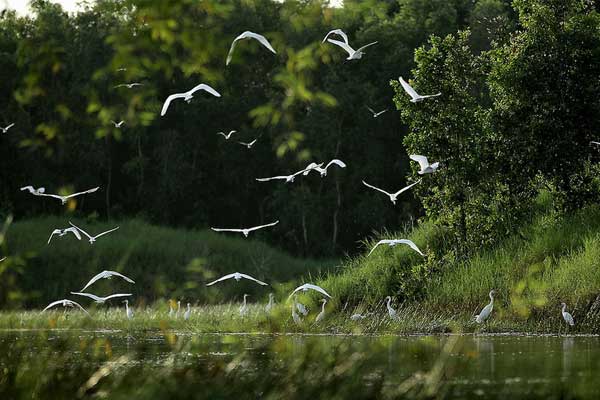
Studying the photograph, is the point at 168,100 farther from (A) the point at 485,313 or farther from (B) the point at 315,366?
(A) the point at 485,313

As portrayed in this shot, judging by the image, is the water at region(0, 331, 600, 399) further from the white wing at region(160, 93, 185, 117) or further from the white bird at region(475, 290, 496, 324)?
the white wing at region(160, 93, 185, 117)

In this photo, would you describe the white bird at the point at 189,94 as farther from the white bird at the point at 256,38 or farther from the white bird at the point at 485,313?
the white bird at the point at 485,313

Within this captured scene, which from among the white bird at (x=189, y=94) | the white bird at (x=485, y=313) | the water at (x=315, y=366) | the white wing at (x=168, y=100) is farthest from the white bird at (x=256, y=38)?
the white bird at (x=485, y=313)

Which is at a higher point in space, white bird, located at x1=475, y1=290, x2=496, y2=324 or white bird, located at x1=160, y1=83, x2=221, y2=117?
white bird, located at x1=160, y1=83, x2=221, y2=117

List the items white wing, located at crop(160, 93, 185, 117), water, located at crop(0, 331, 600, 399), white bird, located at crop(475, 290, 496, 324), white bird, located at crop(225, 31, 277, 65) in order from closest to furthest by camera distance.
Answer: white bird, located at crop(225, 31, 277, 65) → water, located at crop(0, 331, 600, 399) → white wing, located at crop(160, 93, 185, 117) → white bird, located at crop(475, 290, 496, 324)

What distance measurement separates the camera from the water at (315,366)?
375 inches

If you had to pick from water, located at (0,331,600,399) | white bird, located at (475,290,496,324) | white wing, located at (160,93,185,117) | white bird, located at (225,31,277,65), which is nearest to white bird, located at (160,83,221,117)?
white wing, located at (160,93,185,117)

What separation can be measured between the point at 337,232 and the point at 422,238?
22.0 m

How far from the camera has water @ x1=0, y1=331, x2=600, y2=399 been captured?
31.2 feet

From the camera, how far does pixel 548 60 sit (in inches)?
910

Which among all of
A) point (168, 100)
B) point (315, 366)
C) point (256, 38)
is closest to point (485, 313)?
point (315, 366)

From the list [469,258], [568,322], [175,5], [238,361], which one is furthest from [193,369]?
[469,258]

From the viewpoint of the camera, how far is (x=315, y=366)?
11.8 m

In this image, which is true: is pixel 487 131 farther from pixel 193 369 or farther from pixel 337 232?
pixel 337 232
